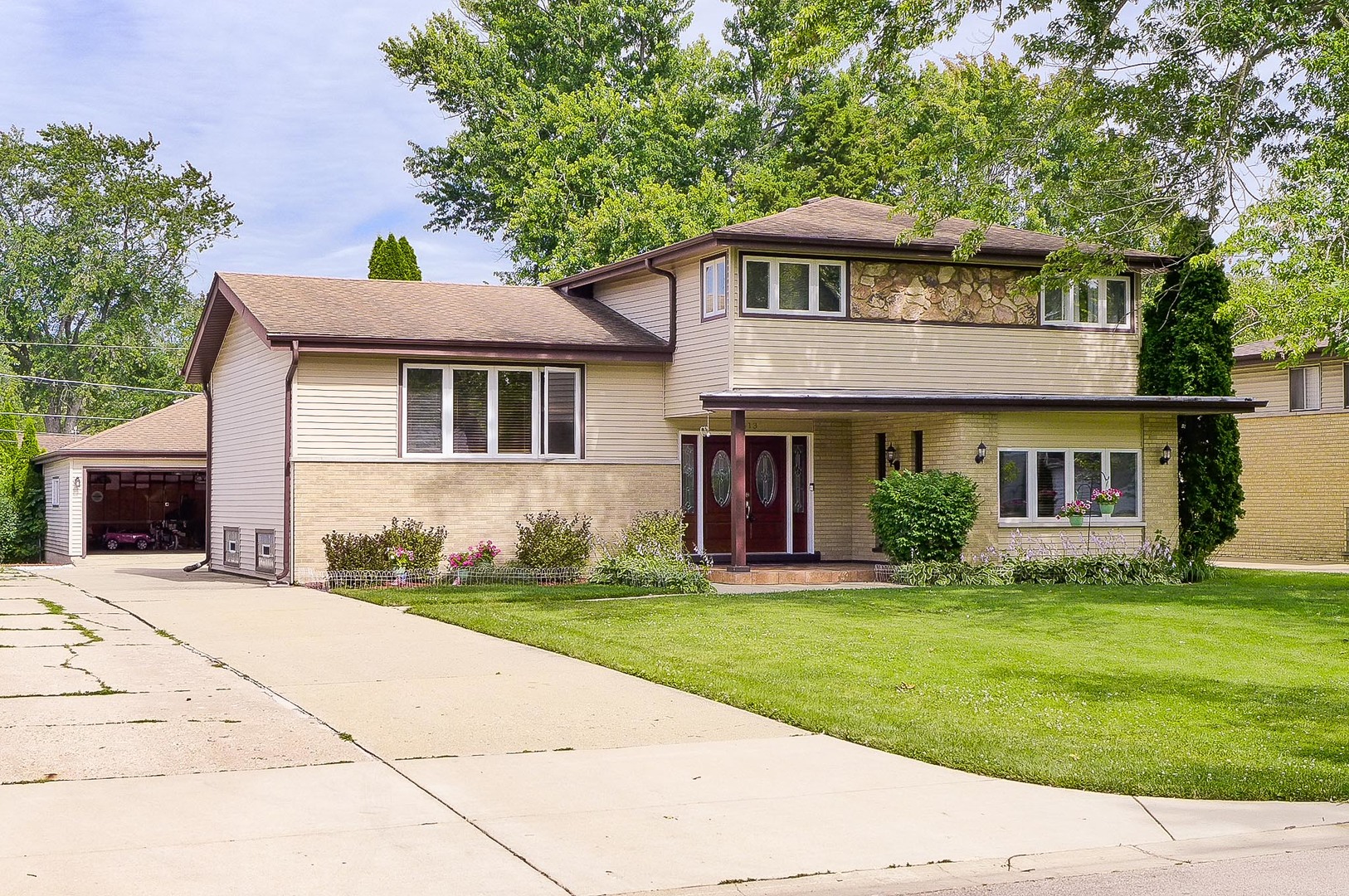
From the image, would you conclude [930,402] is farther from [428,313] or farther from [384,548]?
[384,548]

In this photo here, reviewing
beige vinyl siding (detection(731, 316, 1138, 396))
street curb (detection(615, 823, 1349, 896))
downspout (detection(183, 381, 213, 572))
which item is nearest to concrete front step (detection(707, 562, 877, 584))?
beige vinyl siding (detection(731, 316, 1138, 396))

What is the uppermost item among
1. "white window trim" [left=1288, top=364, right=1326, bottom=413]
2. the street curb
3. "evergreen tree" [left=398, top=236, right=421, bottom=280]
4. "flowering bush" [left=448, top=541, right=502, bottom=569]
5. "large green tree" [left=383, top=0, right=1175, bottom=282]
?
"large green tree" [left=383, top=0, right=1175, bottom=282]

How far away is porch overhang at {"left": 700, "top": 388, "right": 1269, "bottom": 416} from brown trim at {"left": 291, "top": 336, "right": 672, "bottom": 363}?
1767 millimetres

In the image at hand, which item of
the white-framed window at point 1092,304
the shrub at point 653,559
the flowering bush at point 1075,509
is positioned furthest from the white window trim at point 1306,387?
the shrub at point 653,559

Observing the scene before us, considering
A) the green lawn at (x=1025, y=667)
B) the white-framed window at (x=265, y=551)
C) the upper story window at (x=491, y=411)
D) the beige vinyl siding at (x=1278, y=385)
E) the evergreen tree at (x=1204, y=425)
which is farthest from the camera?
the beige vinyl siding at (x=1278, y=385)

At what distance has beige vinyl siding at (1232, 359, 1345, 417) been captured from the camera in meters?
28.5

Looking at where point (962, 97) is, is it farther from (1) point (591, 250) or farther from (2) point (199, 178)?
(2) point (199, 178)

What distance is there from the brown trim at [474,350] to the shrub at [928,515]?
4.86 m

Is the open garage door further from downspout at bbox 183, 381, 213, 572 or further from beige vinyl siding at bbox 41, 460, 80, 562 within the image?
downspout at bbox 183, 381, 213, 572

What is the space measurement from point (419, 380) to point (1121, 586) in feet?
37.7

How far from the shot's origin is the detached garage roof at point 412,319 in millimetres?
21625

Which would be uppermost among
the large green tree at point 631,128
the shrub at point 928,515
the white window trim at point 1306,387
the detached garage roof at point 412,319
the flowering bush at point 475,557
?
the large green tree at point 631,128

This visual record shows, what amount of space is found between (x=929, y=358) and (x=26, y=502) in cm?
2396

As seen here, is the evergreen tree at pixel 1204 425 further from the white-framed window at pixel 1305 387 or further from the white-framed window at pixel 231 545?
the white-framed window at pixel 231 545
